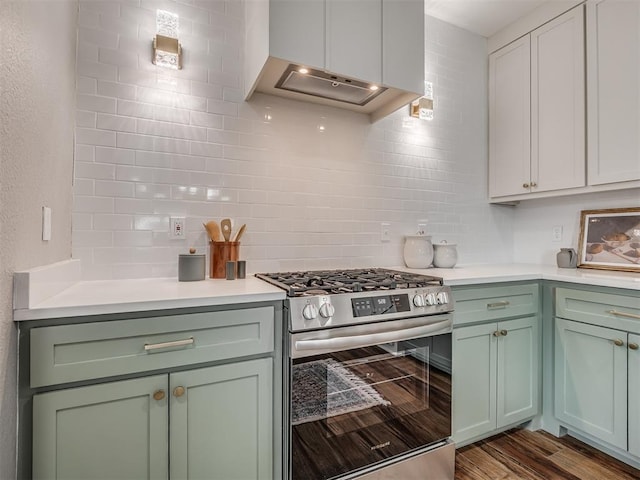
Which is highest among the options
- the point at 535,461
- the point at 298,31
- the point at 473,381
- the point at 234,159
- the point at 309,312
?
the point at 298,31

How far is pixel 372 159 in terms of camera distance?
7.48ft

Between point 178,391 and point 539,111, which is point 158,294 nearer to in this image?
point 178,391

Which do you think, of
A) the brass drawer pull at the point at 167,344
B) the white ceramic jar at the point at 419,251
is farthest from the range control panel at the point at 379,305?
the white ceramic jar at the point at 419,251

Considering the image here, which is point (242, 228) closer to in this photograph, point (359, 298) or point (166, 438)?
point (359, 298)

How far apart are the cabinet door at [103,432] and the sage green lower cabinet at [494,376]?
4.61 ft

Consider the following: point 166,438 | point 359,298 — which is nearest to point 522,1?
point 359,298

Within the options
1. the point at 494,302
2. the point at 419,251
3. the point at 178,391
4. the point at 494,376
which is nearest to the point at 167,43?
the point at 178,391

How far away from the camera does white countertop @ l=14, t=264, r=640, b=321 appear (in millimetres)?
1034

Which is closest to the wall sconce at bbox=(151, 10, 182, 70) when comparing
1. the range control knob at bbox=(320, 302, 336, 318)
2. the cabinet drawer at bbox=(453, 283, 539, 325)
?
the range control knob at bbox=(320, 302, 336, 318)

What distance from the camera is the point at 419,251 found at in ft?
7.24

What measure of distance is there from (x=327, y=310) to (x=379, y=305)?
0.26 meters

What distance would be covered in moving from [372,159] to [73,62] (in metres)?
1.68

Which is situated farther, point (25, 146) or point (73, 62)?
point (73, 62)

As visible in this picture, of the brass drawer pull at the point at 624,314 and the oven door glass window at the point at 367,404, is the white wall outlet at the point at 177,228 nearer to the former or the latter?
the oven door glass window at the point at 367,404
